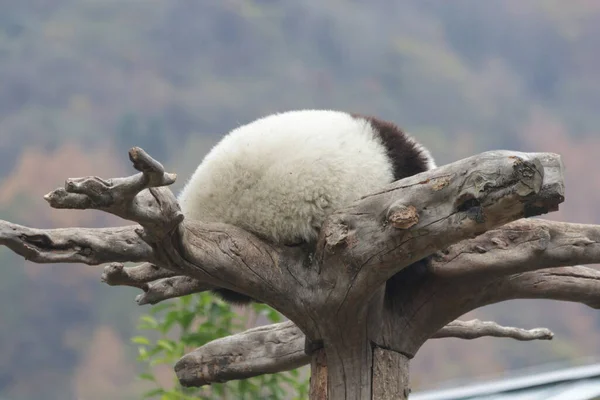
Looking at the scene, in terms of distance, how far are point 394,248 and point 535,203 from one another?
1.60 ft

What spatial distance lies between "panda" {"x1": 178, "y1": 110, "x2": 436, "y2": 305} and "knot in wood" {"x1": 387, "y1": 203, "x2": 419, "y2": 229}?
0.36 metres

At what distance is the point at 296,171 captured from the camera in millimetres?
2871

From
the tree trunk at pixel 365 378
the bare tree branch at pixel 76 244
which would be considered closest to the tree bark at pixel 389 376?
the tree trunk at pixel 365 378

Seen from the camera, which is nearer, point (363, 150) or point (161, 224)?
point (161, 224)

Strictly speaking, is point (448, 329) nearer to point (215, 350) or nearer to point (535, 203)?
point (215, 350)

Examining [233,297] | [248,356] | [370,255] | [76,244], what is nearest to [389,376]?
[370,255]

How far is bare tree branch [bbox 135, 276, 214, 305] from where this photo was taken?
3.18m

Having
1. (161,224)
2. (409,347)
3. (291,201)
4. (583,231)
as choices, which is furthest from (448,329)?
(161,224)

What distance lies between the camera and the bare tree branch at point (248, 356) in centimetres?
365

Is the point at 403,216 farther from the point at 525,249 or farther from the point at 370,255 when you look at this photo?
the point at 525,249

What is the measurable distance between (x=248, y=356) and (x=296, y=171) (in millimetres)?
1145

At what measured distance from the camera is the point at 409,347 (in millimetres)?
3098

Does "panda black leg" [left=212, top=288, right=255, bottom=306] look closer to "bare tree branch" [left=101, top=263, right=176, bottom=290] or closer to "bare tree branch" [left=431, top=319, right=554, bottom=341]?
"bare tree branch" [left=101, top=263, right=176, bottom=290]

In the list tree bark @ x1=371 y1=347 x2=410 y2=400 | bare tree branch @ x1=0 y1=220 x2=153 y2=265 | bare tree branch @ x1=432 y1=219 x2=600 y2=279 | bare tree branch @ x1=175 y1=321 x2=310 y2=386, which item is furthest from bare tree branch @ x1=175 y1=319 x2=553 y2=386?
bare tree branch @ x1=0 y1=220 x2=153 y2=265
